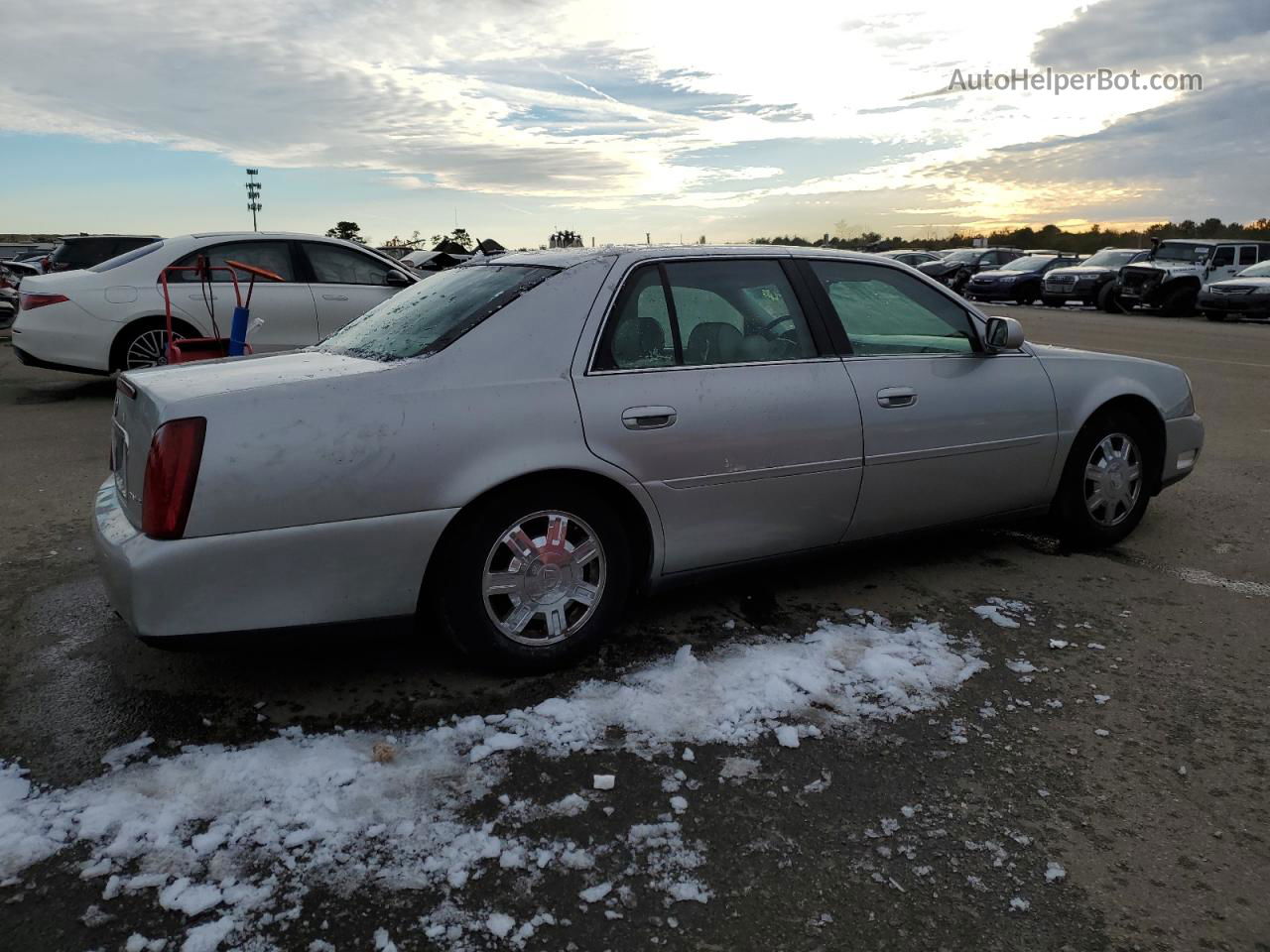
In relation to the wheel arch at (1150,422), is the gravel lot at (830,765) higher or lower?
lower

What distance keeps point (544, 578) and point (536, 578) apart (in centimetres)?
3

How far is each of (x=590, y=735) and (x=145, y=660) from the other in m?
1.75

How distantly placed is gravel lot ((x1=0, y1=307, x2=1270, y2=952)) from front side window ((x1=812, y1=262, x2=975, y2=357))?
0.88 m

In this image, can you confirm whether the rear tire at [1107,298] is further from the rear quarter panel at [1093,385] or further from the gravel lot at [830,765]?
the gravel lot at [830,765]

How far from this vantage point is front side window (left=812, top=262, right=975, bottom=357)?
420 centimetres

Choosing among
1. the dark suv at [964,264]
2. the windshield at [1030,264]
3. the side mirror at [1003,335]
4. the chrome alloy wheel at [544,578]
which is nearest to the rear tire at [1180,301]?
the windshield at [1030,264]

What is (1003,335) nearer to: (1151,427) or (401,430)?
(1151,427)

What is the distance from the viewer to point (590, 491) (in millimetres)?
3469

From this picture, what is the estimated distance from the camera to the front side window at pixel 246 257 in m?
9.02

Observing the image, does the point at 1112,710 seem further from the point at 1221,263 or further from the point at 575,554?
the point at 1221,263

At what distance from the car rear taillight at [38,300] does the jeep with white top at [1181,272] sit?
22.4 m

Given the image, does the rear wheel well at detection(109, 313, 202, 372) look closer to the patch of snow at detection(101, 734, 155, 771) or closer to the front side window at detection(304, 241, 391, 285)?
the front side window at detection(304, 241, 391, 285)

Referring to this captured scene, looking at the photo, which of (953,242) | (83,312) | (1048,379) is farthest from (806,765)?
(953,242)

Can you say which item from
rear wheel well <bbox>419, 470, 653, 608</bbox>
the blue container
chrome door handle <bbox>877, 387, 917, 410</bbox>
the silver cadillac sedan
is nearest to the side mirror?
the silver cadillac sedan
